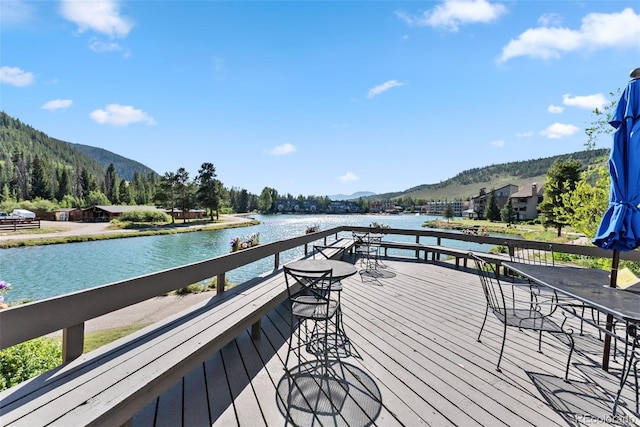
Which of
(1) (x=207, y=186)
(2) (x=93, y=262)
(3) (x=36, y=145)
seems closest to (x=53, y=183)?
(1) (x=207, y=186)

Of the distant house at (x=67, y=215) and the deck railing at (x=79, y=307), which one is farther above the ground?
the deck railing at (x=79, y=307)

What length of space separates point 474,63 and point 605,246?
6.23 m

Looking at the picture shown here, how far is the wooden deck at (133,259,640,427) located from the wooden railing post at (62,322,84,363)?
54 centimetres

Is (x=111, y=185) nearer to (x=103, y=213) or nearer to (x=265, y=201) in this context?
(x=103, y=213)

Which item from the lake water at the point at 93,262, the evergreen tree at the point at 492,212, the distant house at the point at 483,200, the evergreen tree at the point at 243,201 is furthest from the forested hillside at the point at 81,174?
the evergreen tree at the point at 243,201

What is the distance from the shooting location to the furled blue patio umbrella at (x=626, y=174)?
2094 millimetres

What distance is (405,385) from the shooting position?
2086mm

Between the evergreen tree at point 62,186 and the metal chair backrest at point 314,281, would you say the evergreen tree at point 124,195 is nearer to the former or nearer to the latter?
the evergreen tree at point 62,186

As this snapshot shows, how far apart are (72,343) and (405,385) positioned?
7.04ft

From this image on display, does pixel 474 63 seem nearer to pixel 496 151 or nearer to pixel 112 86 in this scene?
pixel 112 86

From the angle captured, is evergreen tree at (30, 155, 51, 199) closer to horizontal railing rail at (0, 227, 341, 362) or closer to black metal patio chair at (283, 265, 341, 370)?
horizontal railing rail at (0, 227, 341, 362)

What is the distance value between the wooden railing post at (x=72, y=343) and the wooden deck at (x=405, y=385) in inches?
21.2

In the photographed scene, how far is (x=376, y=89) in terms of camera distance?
11.6m

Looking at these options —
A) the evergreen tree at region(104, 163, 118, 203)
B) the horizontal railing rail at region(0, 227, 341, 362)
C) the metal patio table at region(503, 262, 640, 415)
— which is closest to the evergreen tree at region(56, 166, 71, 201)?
the evergreen tree at region(104, 163, 118, 203)
